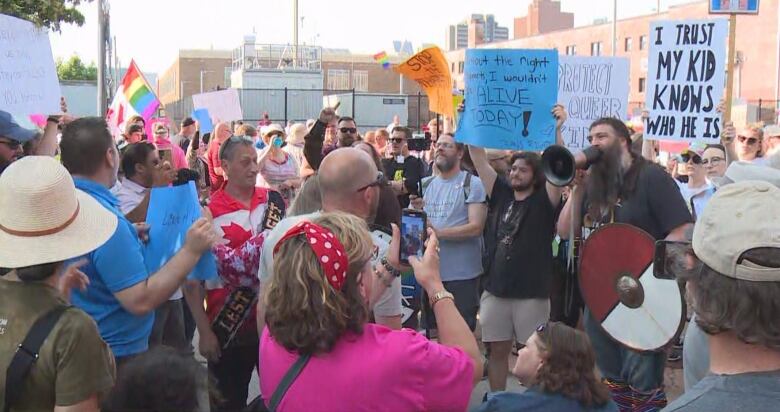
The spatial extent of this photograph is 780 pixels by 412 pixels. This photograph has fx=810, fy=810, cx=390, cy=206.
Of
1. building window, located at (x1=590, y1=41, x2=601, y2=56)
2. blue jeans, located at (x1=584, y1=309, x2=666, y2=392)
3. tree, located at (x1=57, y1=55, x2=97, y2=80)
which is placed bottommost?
blue jeans, located at (x1=584, y1=309, x2=666, y2=392)

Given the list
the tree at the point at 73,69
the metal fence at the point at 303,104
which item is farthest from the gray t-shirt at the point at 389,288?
the tree at the point at 73,69

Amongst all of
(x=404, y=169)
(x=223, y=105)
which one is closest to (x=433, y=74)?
(x=404, y=169)

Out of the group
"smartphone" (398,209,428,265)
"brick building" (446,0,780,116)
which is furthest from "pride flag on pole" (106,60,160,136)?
"brick building" (446,0,780,116)

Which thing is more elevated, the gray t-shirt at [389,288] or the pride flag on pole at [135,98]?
the pride flag on pole at [135,98]

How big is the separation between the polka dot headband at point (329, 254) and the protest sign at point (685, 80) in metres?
5.08

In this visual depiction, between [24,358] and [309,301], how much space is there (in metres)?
0.82

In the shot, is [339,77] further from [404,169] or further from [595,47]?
[404,169]

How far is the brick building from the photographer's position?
53.0 m

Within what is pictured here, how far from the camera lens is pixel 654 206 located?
4328 millimetres

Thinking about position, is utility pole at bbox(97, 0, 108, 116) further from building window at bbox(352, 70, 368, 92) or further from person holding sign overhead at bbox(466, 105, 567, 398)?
building window at bbox(352, 70, 368, 92)

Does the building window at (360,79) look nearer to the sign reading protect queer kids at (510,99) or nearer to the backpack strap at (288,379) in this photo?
the sign reading protect queer kids at (510,99)

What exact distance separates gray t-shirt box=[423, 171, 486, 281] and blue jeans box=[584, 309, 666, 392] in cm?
174

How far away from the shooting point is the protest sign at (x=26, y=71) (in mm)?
5414

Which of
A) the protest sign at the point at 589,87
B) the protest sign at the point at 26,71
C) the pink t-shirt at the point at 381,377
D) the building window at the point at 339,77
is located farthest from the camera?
the building window at the point at 339,77
